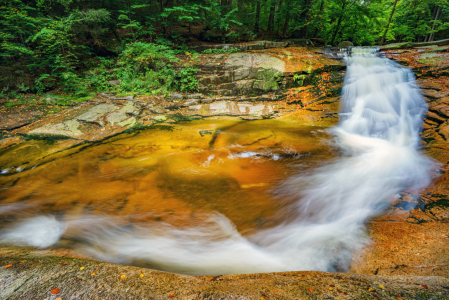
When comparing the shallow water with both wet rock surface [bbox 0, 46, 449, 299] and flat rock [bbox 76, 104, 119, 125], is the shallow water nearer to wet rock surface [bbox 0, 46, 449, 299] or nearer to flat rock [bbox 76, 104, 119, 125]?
wet rock surface [bbox 0, 46, 449, 299]

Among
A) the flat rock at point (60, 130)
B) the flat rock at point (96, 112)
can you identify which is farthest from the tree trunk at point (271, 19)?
the flat rock at point (60, 130)

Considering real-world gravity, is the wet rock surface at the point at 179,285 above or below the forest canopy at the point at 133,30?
below

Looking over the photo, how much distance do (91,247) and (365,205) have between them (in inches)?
200

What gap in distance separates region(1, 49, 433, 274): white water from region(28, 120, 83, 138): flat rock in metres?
4.07

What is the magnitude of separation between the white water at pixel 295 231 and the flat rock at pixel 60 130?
13.4ft

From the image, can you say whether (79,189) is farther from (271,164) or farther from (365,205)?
(365,205)

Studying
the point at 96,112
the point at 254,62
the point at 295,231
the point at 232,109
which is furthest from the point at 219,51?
the point at 295,231

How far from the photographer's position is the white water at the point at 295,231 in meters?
2.72

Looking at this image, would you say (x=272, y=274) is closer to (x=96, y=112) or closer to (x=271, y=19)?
(x=96, y=112)

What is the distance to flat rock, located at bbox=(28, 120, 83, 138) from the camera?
6.34 m

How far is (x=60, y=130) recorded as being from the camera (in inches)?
256

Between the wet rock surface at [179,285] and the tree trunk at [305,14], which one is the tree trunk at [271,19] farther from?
the wet rock surface at [179,285]

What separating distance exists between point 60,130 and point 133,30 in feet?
33.7

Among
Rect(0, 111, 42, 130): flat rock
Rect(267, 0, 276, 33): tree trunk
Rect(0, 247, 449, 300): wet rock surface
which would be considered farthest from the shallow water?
Rect(267, 0, 276, 33): tree trunk
